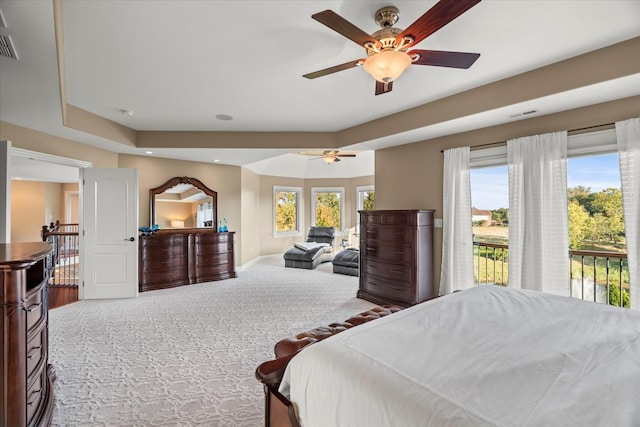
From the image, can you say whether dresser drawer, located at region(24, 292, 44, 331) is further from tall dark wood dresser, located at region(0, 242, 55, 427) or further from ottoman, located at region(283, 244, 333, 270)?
ottoman, located at region(283, 244, 333, 270)

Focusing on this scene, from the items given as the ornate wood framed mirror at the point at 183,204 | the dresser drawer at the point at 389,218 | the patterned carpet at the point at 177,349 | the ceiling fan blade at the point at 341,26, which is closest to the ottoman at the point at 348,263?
the patterned carpet at the point at 177,349

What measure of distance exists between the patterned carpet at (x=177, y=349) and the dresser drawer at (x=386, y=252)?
2.44 ft

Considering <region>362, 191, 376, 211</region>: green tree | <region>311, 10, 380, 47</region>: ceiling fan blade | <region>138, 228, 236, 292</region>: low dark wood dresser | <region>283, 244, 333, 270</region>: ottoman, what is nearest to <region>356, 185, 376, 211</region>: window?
<region>362, 191, 376, 211</region>: green tree

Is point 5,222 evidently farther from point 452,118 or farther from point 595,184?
point 595,184

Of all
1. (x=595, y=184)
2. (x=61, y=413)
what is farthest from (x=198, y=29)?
(x=595, y=184)

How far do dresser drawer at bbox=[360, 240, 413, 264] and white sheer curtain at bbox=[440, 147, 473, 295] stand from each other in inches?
22.9

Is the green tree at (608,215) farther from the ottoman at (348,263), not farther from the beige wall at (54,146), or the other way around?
the beige wall at (54,146)

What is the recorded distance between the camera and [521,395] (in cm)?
97

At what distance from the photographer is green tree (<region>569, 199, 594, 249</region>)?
335 cm

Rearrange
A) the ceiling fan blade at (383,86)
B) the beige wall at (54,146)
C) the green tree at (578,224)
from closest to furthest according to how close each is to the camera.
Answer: the ceiling fan blade at (383,86) → the green tree at (578,224) → the beige wall at (54,146)

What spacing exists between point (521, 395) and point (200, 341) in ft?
9.89

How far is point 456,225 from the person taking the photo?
415 cm

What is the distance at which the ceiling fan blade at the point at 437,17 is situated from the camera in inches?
62.4

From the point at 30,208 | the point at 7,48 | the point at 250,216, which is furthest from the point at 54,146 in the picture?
the point at 30,208
